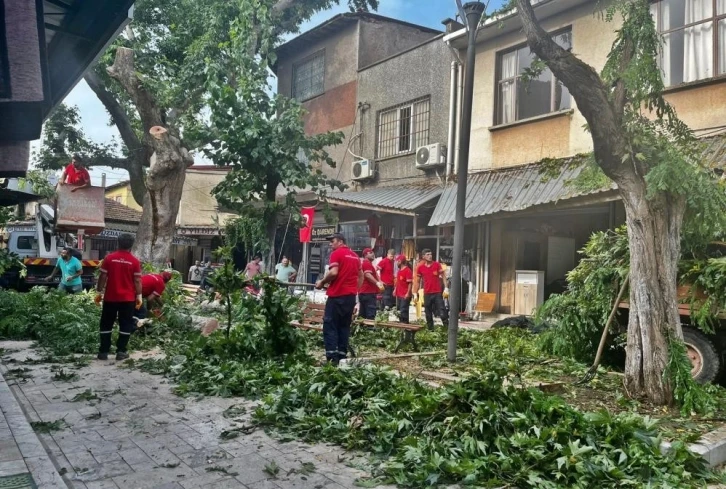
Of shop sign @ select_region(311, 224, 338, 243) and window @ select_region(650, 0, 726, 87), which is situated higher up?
window @ select_region(650, 0, 726, 87)

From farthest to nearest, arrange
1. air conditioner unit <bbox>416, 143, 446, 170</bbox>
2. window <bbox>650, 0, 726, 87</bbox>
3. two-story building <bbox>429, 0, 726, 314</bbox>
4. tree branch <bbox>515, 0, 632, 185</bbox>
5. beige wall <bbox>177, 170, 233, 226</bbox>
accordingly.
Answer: beige wall <bbox>177, 170, 233, 226</bbox> < air conditioner unit <bbox>416, 143, 446, 170</bbox> < two-story building <bbox>429, 0, 726, 314</bbox> < window <bbox>650, 0, 726, 87</bbox> < tree branch <bbox>515, 0, 632, 185</bbox>

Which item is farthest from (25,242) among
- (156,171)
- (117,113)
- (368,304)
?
(368,304)

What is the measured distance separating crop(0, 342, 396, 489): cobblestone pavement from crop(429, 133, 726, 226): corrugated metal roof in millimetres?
8392

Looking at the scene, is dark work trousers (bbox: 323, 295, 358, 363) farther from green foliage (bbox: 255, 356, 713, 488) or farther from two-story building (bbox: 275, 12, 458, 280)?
two-story building (bbox: 275, 12, 458, 280)

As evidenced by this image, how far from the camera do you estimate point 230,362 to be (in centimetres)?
743

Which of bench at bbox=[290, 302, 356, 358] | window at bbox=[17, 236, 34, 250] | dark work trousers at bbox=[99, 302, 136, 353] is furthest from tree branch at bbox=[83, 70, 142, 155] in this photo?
dark work trousers at bbox=[99, 302, 136, 353]

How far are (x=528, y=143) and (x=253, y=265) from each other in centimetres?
833

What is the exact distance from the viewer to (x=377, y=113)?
750 inches

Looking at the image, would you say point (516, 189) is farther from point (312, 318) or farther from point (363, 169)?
point (363, 169)

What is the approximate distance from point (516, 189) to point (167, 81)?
359 inches

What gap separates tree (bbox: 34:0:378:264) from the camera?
13016 mm

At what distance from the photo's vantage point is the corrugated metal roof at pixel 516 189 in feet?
39.3

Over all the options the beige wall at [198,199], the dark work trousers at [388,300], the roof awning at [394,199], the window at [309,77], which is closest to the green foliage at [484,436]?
the roof awning at [394,199]

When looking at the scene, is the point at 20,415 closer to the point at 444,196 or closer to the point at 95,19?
the point at 95,19
